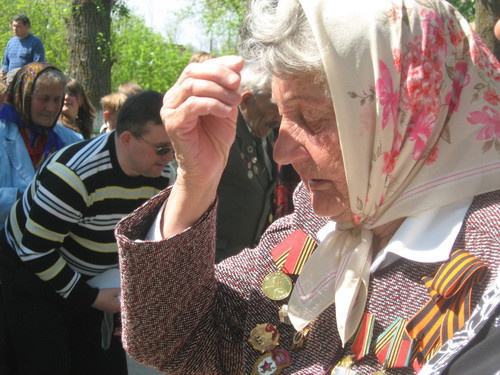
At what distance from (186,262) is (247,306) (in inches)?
9.4

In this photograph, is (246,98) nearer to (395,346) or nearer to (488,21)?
(488,21)

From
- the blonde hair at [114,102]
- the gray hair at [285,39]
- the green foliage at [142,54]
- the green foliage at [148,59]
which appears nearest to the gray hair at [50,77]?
the blonde hair at [114,102]

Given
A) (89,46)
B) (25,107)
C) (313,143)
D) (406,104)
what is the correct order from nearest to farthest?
(406,104) < (313,143) < (25,107) < (89,46)

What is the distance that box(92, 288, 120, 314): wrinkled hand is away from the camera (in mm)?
3021

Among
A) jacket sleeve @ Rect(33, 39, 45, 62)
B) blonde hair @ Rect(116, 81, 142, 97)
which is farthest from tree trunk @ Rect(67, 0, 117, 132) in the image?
blonde hair @ Rect(116, 81, 142, 97)

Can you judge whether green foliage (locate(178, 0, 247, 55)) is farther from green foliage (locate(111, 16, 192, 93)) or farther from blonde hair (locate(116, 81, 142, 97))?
blonde hair (locate(116, 81, 142, 97))

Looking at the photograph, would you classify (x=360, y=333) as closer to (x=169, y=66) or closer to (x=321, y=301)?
(x=321, y=301)

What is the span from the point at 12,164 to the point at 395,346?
9.57 feet

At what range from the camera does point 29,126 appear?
151 inches

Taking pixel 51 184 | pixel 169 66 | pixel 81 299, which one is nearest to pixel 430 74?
pixel 51 184

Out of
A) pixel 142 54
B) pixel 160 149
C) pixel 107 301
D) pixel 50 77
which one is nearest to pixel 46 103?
pixel 50 77

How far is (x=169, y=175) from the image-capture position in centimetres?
323

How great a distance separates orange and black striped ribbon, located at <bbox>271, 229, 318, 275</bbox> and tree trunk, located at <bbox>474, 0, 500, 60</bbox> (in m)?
3.42

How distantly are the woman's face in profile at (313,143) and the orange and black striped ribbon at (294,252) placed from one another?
14cm
